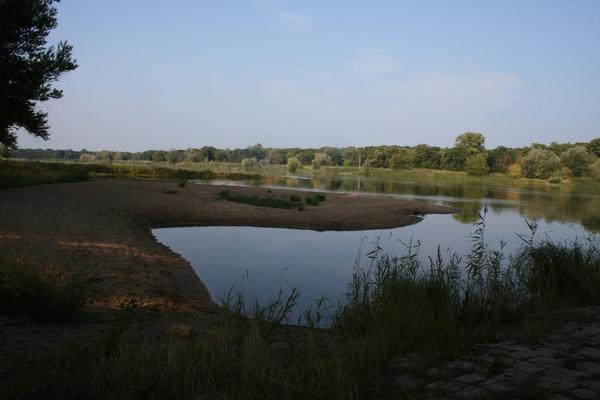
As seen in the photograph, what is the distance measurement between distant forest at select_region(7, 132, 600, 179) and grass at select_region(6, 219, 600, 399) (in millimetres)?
34687

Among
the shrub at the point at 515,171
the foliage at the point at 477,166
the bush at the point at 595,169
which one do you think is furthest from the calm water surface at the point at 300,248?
the foliage at the point at 477,166

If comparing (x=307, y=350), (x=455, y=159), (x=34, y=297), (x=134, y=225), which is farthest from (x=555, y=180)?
(x=34, y=297)

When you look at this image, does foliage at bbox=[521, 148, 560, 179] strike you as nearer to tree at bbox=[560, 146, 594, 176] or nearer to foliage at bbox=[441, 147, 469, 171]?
tree at bbox=[560, 146, 594, 176]

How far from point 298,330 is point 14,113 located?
14099 mm

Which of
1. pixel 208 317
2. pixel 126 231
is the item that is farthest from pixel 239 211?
pixel 208 317

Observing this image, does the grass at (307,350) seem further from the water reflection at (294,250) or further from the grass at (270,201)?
the grass at (270,201)

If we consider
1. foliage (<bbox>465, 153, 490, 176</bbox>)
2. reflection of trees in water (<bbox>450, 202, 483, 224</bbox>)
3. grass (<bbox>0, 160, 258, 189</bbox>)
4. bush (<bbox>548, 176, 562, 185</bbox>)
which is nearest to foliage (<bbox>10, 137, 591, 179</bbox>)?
bush (<bbox>548, 176, 562, 185</bbox>)

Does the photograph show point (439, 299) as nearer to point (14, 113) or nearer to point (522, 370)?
point (522, 370)

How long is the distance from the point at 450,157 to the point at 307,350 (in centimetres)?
10936

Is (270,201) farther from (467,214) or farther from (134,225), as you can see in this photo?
(467,214)

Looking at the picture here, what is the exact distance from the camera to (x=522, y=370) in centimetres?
425

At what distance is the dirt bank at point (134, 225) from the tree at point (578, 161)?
63512mm

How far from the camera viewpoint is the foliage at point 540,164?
81.0 meters

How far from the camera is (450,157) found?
107 meters
